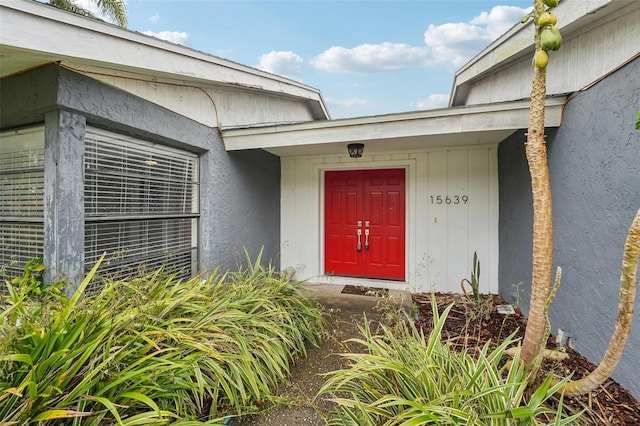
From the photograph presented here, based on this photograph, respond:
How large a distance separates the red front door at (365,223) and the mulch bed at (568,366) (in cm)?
121

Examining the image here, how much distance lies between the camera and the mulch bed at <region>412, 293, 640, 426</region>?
1938 mm

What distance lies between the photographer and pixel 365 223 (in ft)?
18.1

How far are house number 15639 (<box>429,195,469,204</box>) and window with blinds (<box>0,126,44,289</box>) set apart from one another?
17.1 ft

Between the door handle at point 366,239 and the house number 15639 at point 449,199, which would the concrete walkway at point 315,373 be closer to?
the door handle at point 366,239

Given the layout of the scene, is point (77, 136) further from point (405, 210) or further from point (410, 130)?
point (405, 210)

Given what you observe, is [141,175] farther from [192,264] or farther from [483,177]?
[483,177]

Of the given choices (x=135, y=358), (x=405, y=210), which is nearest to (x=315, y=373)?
(x=135, y=358)

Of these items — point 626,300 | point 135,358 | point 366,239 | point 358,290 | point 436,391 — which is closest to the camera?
point 626,300

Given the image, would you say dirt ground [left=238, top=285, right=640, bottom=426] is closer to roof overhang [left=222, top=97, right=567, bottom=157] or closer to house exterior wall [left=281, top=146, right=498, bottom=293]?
house exterior wall [left=281, top=146, right=498, bottom=293]

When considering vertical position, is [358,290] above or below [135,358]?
below

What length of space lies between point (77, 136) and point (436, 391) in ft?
11.6

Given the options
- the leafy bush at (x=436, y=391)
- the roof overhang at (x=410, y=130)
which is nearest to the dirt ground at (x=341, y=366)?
the leafy bush at (x=436, y=391)

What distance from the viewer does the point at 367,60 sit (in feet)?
52.0

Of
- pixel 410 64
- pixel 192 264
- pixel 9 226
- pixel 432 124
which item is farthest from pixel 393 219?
pixel 410 64
